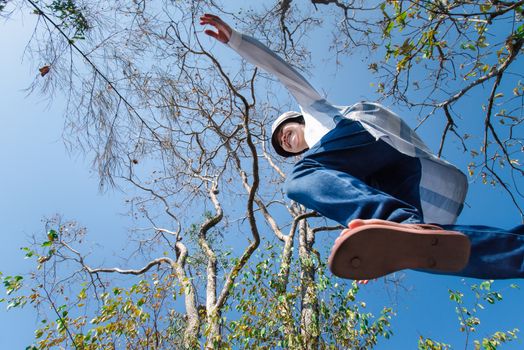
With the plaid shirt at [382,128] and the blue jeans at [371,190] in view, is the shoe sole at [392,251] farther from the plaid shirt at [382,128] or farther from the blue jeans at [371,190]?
the plaid shirt at [382,128]

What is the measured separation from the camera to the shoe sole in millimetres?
973

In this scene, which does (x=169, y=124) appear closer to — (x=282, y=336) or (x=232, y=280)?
(x=232, y=280)

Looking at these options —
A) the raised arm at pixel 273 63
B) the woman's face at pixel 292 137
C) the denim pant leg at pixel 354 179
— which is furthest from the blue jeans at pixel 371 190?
the woman's face at pixel 292 137

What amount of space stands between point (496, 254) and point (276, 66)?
1232 millimetres

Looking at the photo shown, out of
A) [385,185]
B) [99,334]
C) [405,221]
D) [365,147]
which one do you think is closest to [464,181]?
[385,185]

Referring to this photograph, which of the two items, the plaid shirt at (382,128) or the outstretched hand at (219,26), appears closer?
the plaid shirt at (382,128)

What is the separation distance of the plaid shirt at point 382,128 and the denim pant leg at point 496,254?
30 cm

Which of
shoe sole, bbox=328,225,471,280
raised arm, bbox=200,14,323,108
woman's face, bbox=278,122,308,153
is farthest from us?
woman's face, bbox=278,122,308,153

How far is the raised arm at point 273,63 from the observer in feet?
5.89

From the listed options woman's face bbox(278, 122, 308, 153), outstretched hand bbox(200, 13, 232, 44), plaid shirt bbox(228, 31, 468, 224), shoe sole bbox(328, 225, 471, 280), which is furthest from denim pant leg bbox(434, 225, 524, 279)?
outstretched hand bbox(200, 13, 232, 44)

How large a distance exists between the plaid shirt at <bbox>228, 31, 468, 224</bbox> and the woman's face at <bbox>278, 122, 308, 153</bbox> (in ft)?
0.89

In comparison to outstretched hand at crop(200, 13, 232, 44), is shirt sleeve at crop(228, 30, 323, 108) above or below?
below

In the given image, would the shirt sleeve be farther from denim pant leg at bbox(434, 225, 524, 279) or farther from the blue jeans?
denim pant leg at bbox(434, 225, 524, 279)

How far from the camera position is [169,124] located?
13.4 ft
